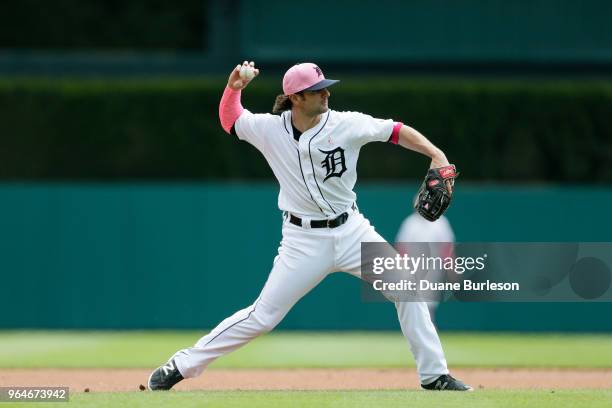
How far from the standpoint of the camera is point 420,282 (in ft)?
23.7

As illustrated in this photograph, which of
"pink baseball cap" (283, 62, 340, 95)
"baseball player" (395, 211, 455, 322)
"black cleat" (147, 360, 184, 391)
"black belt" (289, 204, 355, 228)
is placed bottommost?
"baseball player" (395, 211, 455, 322)

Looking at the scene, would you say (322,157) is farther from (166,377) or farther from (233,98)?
(166,377)

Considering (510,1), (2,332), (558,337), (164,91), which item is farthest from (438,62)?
Answer: (2,332)

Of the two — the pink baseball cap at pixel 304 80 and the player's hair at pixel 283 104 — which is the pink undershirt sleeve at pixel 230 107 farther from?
the pink baseball cap at pixel 304 80

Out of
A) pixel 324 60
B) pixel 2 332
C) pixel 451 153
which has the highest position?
pixel 324 60

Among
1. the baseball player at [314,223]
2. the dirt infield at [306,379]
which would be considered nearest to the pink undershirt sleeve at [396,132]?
the baseball player at [314,223]

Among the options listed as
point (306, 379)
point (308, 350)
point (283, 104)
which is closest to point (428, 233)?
point (308, 350)

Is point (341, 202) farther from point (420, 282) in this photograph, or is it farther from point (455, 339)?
point (455, 339)

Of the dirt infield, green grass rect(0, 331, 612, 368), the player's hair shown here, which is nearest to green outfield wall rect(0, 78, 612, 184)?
green grass rect(0, 331, 612, 368)

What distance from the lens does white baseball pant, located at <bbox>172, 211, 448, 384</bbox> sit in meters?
6.85

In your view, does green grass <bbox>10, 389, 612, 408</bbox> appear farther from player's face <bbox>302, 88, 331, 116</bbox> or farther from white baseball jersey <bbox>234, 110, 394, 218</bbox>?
player's face <bbox>302, 88, 331, 116</bbox>

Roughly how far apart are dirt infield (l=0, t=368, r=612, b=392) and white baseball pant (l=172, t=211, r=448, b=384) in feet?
4.00

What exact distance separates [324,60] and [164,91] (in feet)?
8.19

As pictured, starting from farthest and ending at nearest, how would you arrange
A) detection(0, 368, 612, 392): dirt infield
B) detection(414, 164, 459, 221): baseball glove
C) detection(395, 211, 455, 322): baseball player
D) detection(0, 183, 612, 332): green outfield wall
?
detection(0, 183, 612, 332): green outfield wall < detection(395, 211, 455, 322): baseball player < detection(0, 368, 612, 392): dirt infield < detection(414, 164, 459, 221): baseball glove
